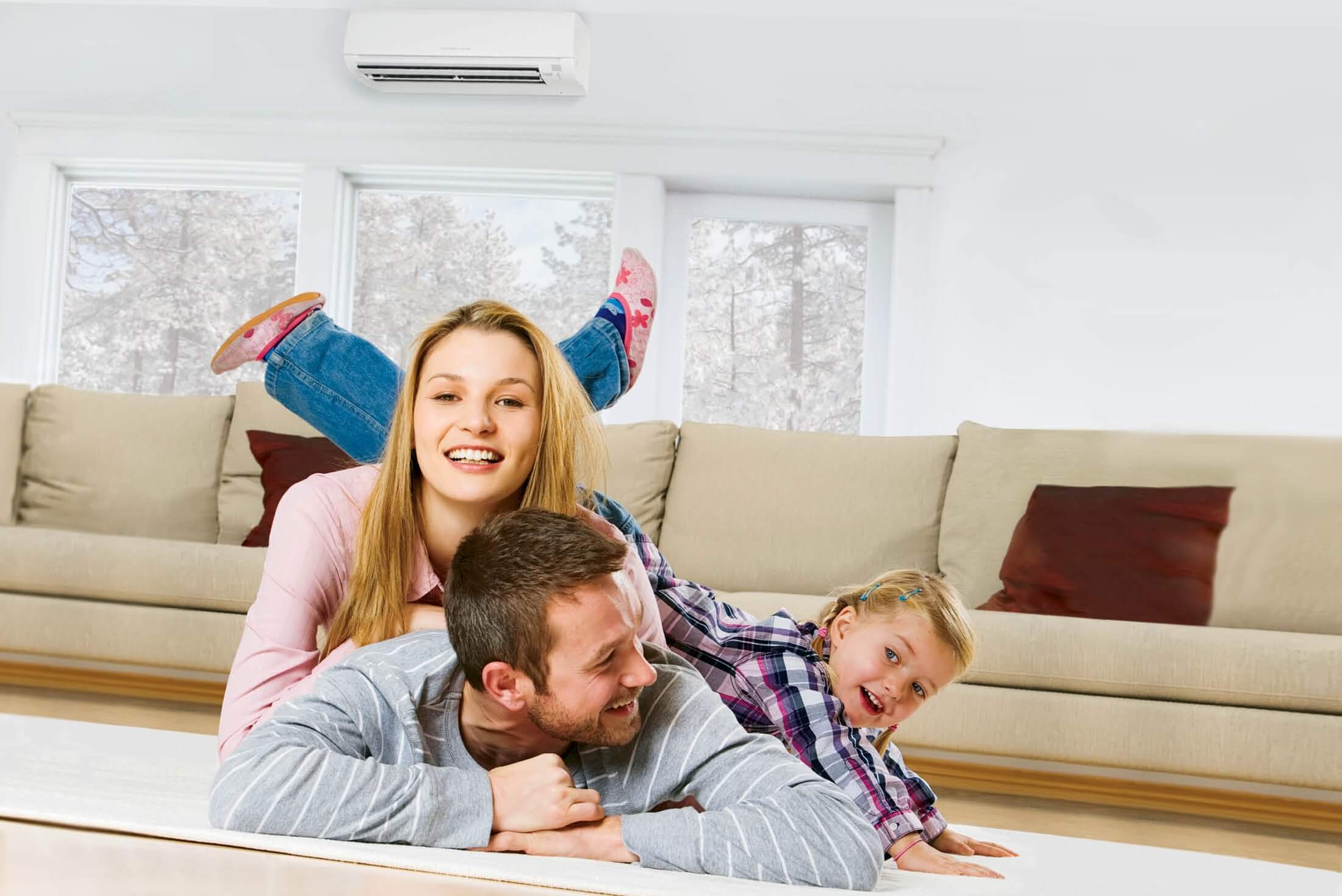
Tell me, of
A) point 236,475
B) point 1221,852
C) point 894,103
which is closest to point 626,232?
point 894,103

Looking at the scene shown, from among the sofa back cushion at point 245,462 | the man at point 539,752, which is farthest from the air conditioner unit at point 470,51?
the man at point 539,752

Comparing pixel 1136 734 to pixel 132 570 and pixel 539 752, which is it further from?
pixel 132 570

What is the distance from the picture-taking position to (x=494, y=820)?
1122mm

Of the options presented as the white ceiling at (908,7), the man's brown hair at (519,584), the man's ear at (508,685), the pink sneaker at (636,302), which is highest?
the white ceiling at (908,7)

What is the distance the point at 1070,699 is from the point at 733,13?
9.80 feet

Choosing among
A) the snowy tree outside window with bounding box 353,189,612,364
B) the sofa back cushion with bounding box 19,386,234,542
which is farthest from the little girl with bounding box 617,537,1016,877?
the snowy tree outside window with bounding box 353,189,612,364

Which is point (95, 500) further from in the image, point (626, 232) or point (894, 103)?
point (894, 103)

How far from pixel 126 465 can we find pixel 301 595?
2.67m

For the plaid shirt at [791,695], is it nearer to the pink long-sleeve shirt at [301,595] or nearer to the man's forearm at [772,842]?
the pink long-sleeve shirt at [301,595]

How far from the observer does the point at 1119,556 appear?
2898 mm

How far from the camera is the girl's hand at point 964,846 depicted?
1.49m

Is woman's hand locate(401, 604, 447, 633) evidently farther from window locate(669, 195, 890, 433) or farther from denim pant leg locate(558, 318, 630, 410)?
window locate(669, 195, 890, 433)

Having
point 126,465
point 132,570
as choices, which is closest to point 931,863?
point 132,570

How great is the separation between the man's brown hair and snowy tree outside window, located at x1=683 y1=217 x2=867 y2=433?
11.1ft
